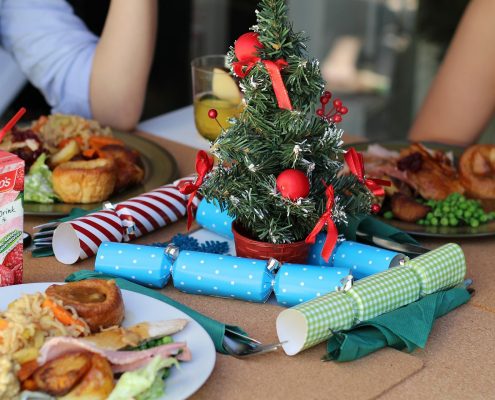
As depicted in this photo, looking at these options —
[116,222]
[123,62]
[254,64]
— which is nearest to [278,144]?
[254,64]

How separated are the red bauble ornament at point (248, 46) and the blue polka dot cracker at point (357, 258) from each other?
303mm

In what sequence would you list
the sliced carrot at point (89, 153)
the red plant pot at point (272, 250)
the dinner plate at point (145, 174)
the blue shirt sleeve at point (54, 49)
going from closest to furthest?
the red plant pot at point (272, 250), the dinner plate at point (145, 174), the sliced carrot at point (89, 153), the blue shirt sleeve at point (54, 49)

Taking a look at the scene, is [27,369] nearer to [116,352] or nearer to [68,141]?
[116,352]

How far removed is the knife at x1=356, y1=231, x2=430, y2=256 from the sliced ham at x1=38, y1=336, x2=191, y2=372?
0.49 m

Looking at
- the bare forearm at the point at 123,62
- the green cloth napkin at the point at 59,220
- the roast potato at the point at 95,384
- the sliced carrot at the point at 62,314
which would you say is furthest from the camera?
the bare forearm at the point at 123,62

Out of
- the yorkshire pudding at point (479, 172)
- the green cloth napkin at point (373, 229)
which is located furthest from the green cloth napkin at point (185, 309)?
the yorkshire pudding at point (479, 172)

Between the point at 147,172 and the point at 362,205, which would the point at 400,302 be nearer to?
the point at 362,205

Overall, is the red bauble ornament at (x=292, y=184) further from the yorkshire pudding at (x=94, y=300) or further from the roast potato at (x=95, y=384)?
the roast potato at (x=95, y=384)

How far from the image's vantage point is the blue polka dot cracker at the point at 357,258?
3.93ft

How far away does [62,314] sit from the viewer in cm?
94

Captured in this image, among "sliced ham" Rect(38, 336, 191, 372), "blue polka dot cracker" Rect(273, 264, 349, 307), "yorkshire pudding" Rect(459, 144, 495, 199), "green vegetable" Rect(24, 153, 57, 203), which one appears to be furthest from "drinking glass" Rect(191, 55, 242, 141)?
"sliced ham" Rect(38, 336, 191, 372)

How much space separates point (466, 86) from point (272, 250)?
113 cm

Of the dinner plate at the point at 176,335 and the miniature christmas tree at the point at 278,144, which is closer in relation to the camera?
the dinner plate at the point at 176,335

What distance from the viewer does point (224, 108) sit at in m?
1.66
